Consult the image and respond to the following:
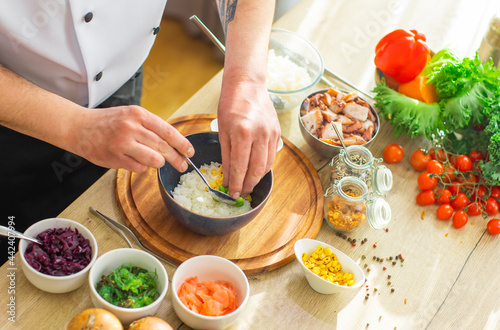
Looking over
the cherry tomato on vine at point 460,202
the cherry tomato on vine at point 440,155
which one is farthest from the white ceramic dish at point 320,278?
the cherry tomato on vine at point 440,155

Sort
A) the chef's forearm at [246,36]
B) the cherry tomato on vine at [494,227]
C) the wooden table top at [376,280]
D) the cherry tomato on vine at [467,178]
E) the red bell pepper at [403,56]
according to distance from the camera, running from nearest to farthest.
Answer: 1. the wooden table top at [376,280]
2. the chef's forearm at [246,36]
3. the cherry tomato on vine at [494,227]
4. the cherry tomato on vine at [467,178]
5. the red bell pepper at [403,56]

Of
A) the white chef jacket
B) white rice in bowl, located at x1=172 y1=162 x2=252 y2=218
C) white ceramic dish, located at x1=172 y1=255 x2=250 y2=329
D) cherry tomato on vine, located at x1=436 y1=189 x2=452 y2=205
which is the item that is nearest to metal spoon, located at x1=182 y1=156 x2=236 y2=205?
white rice in bowl, located at x1=172 y1=162 x2=252 y2=218

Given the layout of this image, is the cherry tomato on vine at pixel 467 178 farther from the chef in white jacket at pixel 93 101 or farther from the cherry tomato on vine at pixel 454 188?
the chef in white jacket at pixel 93 101

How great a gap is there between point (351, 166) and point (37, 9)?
1.04m

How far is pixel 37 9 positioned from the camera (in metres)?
1.31

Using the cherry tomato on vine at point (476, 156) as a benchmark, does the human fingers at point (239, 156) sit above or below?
above

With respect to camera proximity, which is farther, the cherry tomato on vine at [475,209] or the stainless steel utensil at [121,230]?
the cherry tomato on vine at [475,209]

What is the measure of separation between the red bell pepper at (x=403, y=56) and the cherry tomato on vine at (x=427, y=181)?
1.40ft

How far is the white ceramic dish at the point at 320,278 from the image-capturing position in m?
1.34

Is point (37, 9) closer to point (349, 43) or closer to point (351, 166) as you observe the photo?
point (351, 166)

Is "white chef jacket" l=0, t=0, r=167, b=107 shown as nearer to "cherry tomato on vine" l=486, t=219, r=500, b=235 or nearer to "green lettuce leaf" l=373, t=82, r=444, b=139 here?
"green lettuce leaf" l=373, t=82, r=444, b=139

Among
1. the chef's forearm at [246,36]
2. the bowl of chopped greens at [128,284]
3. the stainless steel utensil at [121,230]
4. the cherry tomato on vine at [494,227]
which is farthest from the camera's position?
the cherry tomato on vine at [494,227]

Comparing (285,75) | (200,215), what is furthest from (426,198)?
(200,215)

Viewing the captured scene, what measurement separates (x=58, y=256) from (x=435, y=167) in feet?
4.20
